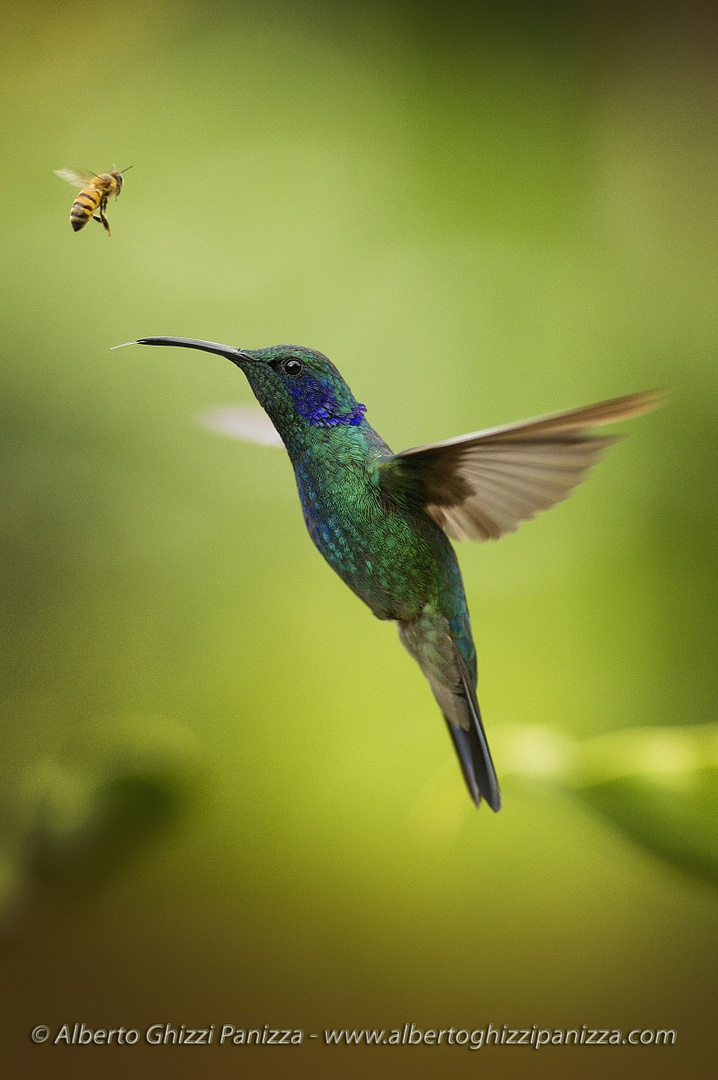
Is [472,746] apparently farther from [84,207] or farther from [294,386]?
[84,207]

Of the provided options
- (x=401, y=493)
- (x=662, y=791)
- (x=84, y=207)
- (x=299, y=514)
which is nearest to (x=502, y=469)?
(x=401, y=493)

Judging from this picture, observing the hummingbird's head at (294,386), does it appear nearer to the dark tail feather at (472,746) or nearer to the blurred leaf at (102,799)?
the dark tail feather at (472,746)

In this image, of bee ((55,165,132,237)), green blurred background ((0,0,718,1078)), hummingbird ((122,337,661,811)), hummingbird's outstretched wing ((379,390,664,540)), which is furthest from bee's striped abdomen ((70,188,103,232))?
green blurred background ((0,0,718,1078))

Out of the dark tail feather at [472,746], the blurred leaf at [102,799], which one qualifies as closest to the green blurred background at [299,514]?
the blurred leaf at [102,799]

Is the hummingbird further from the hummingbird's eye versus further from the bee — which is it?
the bee

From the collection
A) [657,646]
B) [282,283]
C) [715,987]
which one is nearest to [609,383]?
[657,646]
